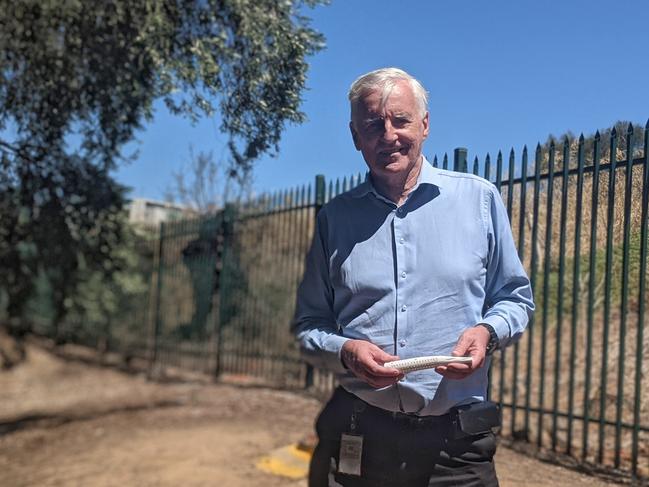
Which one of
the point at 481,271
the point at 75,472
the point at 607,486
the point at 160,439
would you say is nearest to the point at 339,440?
the point at 481,271

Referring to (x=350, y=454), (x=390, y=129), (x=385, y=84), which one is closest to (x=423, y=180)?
(x=390, y=129)

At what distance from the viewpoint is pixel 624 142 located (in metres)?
3.11

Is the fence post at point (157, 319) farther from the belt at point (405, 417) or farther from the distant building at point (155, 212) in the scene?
the belt at point (405, 417)

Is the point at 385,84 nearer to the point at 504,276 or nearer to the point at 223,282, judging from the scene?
the point at 504,276

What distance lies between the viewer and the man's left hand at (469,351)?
186 centimetres

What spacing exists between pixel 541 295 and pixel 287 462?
2.15 meters

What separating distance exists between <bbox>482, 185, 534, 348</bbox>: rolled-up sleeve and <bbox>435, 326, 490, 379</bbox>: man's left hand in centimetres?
12

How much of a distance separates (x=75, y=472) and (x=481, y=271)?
457 centimetres

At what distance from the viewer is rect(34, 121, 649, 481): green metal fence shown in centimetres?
347

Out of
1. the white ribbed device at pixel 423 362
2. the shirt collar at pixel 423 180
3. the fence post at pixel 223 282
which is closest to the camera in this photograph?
the white ribbed device at pixel 423 362

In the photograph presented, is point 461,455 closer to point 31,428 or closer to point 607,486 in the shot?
point 607,486

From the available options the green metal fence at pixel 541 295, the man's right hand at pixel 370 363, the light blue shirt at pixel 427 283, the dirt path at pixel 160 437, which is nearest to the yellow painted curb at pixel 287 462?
the dirt path at pixel 160 437

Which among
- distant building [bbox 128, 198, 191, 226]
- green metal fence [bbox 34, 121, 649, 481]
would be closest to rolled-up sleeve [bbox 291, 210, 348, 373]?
green metal fence [bbox 34, 121, 649, 481]

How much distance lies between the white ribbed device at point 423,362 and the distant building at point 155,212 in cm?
871
